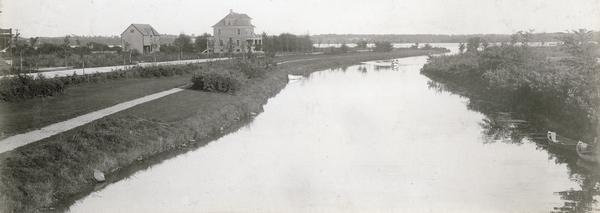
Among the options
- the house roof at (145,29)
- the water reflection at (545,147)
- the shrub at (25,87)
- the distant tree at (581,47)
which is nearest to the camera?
the water reflection at (545,147)

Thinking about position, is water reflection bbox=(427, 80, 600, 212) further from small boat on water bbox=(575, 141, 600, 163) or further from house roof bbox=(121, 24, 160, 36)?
house roof bbox=(121, 24, 160, 36)

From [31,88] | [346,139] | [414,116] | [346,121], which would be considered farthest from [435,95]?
[31,88]

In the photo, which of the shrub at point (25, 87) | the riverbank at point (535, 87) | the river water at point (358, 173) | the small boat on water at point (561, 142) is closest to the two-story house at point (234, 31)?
the riverbank at point (535, 87)

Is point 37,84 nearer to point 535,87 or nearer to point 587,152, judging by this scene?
point 587,152

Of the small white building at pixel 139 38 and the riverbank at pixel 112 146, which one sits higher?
the small white building at pixel 139 38

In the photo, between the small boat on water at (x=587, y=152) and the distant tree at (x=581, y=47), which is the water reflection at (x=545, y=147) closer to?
the small boat on water at (x=587, y=152)

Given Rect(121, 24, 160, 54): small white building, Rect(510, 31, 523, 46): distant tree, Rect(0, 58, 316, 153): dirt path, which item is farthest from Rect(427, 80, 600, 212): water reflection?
Rect(121, 24, 160, 54): small white building
